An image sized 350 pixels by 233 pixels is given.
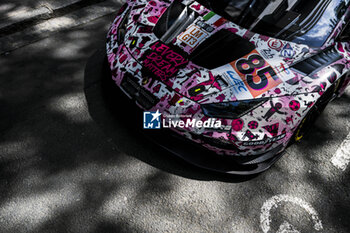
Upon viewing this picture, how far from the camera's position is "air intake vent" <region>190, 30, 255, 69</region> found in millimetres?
2547

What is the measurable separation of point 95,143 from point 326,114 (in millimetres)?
2663

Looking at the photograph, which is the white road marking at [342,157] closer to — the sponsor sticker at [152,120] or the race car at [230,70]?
the race car at [230,70]

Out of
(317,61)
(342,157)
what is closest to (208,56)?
(317,61)

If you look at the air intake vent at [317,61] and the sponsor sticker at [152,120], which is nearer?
the sponsor sticker at [152,120]

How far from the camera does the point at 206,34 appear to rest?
271 centimetres

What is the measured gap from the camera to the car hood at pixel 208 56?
2.44 metres

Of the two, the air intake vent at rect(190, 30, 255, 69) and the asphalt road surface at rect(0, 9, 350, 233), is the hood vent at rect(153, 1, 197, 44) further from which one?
the asphalt road surface at rect(0, 9, 350, 233)

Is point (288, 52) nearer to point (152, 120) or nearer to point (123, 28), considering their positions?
point (152, 120)

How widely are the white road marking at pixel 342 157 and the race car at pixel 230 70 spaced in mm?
516

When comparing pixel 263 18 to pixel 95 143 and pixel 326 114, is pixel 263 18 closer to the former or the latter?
pixel 326 114

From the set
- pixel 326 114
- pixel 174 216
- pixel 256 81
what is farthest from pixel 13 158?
pixel 326 114

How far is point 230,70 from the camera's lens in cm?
250

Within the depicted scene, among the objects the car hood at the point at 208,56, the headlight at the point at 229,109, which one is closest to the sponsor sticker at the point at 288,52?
the car hood at the point at 208,56

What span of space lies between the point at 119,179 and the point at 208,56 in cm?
134
